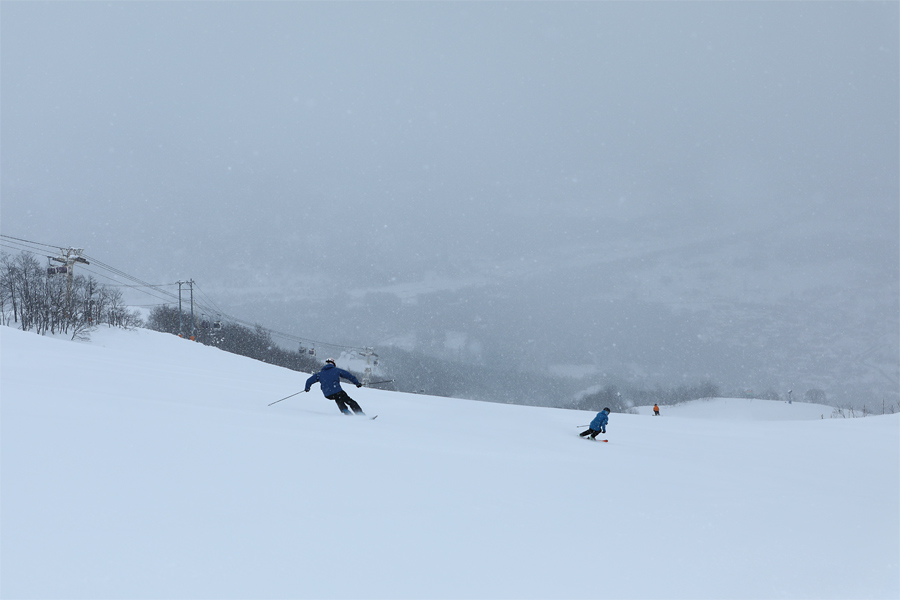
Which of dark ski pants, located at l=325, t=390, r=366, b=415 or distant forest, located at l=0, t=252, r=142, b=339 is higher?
distant forest, located at l=0, t=252, r=142, b=339

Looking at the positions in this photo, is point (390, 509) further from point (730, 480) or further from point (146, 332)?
point (146, 332)

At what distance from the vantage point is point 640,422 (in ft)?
66.3

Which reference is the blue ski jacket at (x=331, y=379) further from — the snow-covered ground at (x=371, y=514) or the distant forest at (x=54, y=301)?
the distant forest at (x=54, y=301)

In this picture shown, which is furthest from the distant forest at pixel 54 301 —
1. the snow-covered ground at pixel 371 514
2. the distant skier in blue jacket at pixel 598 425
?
the distant skier in blue jacket at pixel 598 425

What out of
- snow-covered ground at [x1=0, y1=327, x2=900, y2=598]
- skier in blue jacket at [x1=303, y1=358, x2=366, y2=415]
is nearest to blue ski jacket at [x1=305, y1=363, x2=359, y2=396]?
skier in blue jacket at [x1=303, y1=358, x2=366, y2=415]

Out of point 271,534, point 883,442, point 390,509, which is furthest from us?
point 883,442

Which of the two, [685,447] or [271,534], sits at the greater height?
[271,534]

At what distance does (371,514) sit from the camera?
15.9 ft

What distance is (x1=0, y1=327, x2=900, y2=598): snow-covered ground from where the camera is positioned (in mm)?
3617

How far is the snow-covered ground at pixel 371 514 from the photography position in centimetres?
362

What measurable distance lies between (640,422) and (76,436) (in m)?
19.3

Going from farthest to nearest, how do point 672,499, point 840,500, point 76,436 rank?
point 840,500, point 672,499, point 76,436

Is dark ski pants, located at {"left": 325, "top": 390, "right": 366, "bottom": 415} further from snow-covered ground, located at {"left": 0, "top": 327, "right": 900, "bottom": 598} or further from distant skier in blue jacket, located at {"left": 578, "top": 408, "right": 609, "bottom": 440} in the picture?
distant skier in blue jacket, located at {"left": 578, "top": 408, "right": 609, "bottom": 440}

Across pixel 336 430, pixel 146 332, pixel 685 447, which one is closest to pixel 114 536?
pixel 336 430
